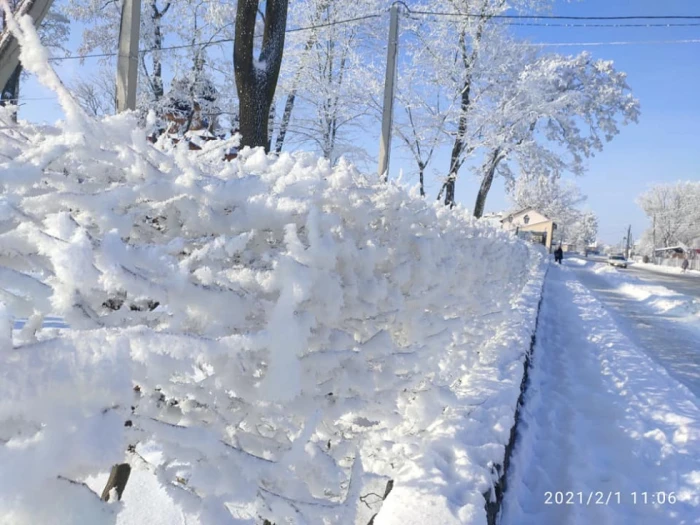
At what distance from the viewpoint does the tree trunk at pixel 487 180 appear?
14.7m

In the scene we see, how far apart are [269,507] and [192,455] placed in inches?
13.0

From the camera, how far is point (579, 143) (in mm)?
15430

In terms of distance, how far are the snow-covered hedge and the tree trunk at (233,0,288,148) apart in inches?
115

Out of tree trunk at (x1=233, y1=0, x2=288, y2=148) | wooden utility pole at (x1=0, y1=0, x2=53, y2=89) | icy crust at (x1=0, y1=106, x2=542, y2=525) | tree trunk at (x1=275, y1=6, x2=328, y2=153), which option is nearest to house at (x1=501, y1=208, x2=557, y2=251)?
tree trunk at (x1=275, y1=6, x2=328, y2=153)

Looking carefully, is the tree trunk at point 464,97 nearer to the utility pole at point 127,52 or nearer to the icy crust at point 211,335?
the utility pole at point 127,52

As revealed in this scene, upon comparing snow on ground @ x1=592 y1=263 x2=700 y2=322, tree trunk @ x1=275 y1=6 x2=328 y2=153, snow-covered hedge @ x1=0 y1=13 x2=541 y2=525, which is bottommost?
snow on ground @ x1=592 y1=263 x2=700 y2=322

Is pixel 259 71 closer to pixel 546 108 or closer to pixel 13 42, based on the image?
pixel 13 42

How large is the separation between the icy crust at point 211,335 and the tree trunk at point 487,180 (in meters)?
13.6

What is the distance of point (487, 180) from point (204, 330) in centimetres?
1570

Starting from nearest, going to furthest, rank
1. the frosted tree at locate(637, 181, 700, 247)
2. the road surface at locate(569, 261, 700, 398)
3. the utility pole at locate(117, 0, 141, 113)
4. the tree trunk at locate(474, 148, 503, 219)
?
the utility pole at locate(117, 0, 141, 113), the road surface at locate(569, 261, 700, 398), the tree trunk at locate(474, 148, 503, 219), the frosted tree at locate(637, 181, 700, 247)

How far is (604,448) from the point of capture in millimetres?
3297

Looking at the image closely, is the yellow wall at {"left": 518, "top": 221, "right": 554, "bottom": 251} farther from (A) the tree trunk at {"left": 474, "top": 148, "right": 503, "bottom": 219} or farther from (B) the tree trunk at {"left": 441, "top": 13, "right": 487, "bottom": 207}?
(B) the tree trunk at {"left": 441, "top": 13, "right": 487, "bottom": 207}

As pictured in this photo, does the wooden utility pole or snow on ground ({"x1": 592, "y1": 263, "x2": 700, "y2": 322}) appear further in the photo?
→ snow on ground ({"x1": 592, "y1": 263, "x2": 700, "y2": 322})

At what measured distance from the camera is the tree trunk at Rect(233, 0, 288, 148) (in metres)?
4.52
